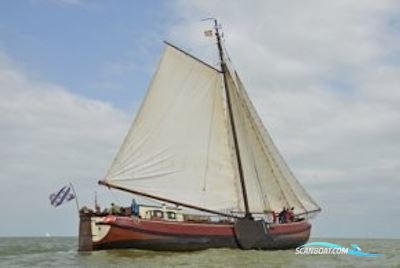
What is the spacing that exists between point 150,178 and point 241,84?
38.8 ft

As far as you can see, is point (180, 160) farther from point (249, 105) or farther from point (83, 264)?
point (83, 264)

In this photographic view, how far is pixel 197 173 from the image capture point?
49844 millimetres

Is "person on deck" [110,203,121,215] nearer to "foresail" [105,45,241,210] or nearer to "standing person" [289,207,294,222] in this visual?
"foresail" [105,45,241,210]

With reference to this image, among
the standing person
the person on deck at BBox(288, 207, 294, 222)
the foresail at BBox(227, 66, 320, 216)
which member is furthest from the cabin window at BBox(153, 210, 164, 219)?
the standing person

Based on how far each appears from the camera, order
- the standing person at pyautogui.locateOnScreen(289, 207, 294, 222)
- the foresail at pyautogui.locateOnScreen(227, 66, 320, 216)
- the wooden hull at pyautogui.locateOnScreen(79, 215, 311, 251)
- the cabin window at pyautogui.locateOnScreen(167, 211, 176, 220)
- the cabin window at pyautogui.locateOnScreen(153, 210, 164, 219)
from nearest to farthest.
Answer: the wooden hull at pyautogui.locateOnScreen(79, 215, 311, 251), the cabin window at pyautogui.locateOnScreen(153, 210, 164, 219), the cabin window at pyautogui.locateOnScreen(167, 211, 176, 220), the foresail at pyautogui.locateOnScreen(227, 66, 320, 216), the standing person at pyautogui.locateOnScreen(289, 207, 294, 222)

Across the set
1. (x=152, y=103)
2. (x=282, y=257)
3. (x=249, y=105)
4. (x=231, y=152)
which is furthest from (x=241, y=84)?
(x=282, y=257)

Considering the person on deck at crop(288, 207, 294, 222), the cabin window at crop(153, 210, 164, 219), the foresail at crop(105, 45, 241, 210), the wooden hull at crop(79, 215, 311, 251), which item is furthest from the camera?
the person on deck at crop(288, 207, 294, 222)

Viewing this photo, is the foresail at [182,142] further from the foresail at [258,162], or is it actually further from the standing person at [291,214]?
the standing person at [291,214]

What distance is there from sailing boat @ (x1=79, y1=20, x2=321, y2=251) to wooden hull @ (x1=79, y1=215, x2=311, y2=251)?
66 mm

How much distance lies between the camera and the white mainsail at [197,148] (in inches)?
1853

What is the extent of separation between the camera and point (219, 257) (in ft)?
136

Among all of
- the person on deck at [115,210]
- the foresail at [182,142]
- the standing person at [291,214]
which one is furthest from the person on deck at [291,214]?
the person on deck at [115,210]

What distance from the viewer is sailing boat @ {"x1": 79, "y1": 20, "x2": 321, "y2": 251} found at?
151 ft

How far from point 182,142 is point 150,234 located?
25.1 ft
